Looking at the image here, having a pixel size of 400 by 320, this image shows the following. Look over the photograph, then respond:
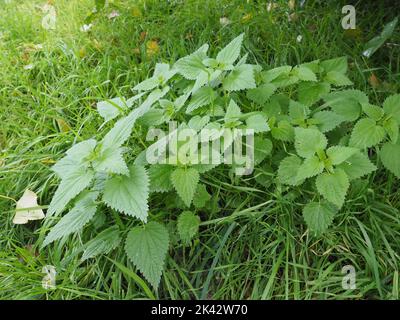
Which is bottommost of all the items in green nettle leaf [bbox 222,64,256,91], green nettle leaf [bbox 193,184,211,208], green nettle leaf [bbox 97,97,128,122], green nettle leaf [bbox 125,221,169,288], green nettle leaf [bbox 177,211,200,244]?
green nettle leaf [bbox 177,211,200,244]

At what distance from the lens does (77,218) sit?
1.39 m

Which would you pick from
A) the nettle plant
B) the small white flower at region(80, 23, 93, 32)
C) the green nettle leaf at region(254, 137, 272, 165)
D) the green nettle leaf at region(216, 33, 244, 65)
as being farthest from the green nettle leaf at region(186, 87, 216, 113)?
the small white flower at region(80, 23, 93, 32)

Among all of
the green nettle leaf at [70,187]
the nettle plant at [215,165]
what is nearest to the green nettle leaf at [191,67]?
the nettle plant at [215,165]

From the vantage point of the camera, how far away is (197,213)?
1.59m

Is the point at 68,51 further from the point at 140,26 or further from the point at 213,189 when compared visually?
the point at 213,189

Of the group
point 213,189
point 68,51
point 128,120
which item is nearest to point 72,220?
point 128,120

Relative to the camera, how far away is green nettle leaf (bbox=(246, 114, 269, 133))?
144 centimetres

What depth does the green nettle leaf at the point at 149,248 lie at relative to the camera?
4.31 ft

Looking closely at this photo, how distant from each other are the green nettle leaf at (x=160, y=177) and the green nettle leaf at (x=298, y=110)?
0.50 metres

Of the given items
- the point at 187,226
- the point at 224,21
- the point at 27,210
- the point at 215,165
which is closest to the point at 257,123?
the point at 215,165

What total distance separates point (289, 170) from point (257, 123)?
19cm

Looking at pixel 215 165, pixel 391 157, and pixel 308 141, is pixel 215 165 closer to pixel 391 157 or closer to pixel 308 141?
pixel 308 141

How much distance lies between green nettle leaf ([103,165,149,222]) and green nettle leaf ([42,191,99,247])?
9cm

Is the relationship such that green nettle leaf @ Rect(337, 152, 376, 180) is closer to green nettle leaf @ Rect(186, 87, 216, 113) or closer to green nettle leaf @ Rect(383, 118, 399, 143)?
green nettle leaf @ Rect(383, 118, 399, 143)
